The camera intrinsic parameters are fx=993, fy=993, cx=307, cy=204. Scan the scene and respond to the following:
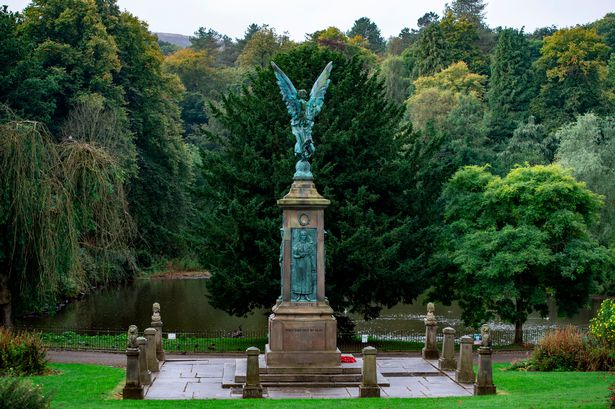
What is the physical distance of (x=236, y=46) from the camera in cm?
13800

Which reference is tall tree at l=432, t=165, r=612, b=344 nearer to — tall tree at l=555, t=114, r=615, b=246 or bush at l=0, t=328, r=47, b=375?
tall tree at l=555, t=114, r=615, b=246

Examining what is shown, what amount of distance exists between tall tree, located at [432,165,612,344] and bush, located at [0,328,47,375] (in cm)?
1564

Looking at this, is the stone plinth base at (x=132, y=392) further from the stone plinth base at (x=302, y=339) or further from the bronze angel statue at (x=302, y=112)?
the bronze angel statue at (x=302, y=112)

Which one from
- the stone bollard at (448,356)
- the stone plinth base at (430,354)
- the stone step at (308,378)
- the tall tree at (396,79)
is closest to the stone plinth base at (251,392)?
the stone step at (308,378)

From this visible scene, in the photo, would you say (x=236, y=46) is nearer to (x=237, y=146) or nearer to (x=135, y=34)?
(x=135, y=34)

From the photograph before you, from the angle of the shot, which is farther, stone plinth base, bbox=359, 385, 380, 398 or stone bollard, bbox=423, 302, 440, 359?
stone bollard, bbox=423, 302, 440, 359

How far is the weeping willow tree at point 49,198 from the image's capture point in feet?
88.5

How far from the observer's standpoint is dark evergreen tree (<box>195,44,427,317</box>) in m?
32.3

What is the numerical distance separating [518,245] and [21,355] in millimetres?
17817

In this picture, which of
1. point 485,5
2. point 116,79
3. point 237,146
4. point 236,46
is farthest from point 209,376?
point 236,46

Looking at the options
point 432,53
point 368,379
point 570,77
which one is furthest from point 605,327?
point 432,53

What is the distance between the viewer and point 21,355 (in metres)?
23.2

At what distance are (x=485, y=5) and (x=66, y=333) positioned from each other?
8854 centimetres

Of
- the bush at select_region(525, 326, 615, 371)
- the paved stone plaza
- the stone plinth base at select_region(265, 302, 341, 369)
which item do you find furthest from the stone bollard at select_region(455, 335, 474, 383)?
the bush at select_region(525, 326, 615, 371)
